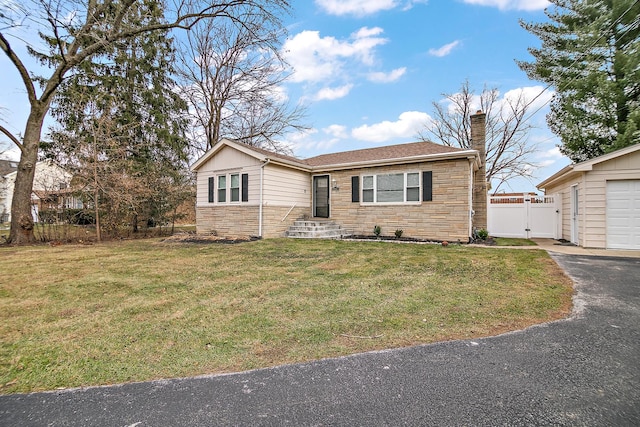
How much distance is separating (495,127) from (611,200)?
1602 cm

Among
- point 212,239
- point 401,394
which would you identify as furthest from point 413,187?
point 401,394

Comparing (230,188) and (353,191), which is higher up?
(230,188)

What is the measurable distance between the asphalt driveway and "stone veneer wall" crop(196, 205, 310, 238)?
9.13 meters

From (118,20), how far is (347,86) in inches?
408

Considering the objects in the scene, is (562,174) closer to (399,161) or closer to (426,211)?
(426,211)

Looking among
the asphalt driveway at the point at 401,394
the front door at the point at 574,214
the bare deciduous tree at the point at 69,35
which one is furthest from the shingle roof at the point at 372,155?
the asphalt driveway at the point at 401,394

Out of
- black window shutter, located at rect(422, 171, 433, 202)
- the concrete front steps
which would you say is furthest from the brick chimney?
the concrete front steps

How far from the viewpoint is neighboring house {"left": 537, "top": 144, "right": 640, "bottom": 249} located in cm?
826

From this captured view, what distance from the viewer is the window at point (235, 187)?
1211cm

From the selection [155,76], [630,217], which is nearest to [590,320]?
[630,217]

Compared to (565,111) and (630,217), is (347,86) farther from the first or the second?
(630,217)

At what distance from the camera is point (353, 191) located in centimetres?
1200

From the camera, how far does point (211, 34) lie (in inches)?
701

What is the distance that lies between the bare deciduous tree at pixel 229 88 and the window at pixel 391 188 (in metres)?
9.71
